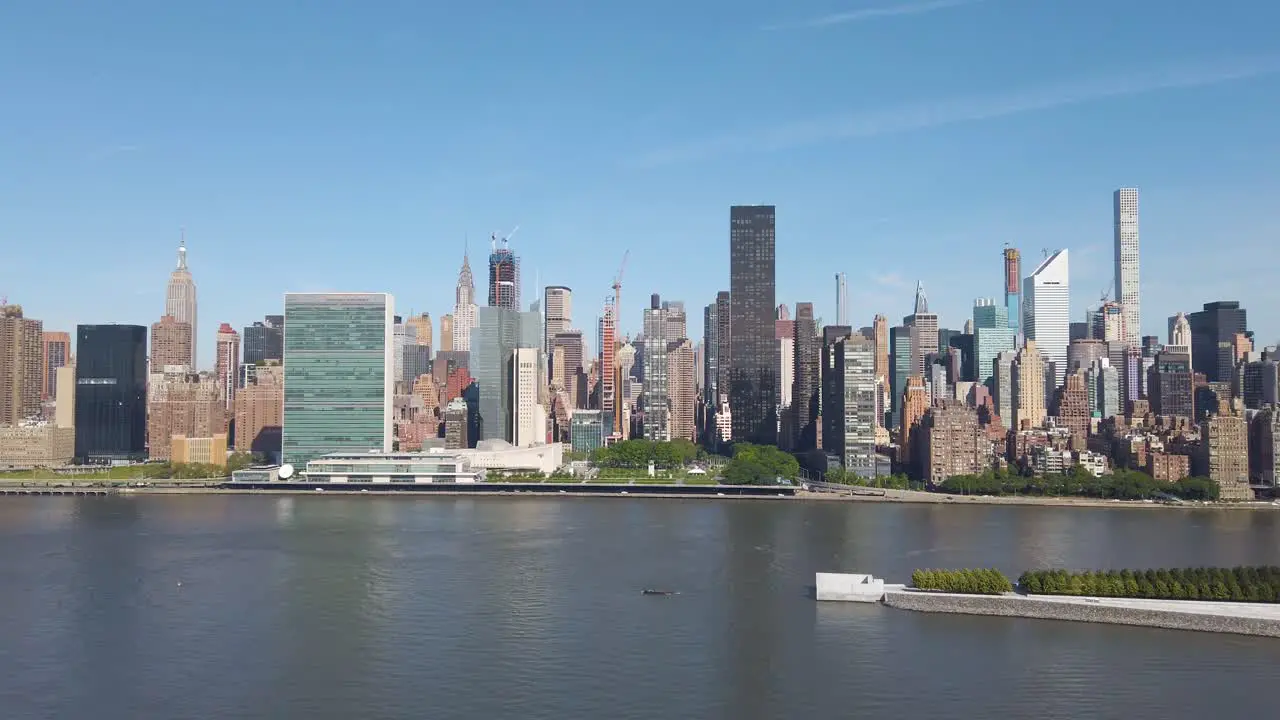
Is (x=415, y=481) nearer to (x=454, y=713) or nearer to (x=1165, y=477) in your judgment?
(x=1165, y=477)

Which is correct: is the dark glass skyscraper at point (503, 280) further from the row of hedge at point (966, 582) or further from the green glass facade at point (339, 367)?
the row of hedge at point (966, 582)

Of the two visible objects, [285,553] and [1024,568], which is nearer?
[1024,568]

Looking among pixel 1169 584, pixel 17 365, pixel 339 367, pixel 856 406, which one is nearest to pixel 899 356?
pixel 856 406

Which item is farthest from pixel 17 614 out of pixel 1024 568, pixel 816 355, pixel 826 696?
A: pixel 816 355

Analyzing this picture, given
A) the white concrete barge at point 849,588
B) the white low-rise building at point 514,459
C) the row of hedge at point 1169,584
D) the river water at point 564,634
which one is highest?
the white low-rise building at point 514,459

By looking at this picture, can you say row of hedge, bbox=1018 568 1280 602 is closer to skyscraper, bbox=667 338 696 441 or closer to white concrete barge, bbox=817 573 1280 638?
white concrete barge, bbox=817 573 1280 638

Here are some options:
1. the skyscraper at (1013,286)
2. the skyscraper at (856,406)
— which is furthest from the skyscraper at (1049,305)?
the skyscraper at (856,406)
